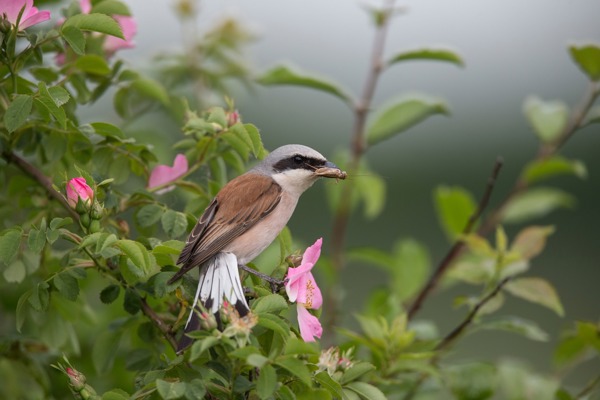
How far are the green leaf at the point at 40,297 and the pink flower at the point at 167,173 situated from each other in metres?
0.51

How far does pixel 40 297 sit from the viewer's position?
2223mm

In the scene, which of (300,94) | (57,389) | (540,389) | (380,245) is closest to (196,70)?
(57,389)

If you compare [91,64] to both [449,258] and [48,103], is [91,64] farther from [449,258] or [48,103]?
[449,258]

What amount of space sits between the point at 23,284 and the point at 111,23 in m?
1.15

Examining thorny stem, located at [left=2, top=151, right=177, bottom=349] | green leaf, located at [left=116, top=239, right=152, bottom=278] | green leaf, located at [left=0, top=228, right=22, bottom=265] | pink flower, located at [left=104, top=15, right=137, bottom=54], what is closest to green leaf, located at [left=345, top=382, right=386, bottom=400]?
thorny stem, located at [left=2, top=151, right=177, bottom=349]

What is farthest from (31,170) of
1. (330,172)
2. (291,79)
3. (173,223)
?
(291,79)

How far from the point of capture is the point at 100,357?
2.60 metres

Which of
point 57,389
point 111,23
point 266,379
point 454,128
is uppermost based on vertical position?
point 111,23

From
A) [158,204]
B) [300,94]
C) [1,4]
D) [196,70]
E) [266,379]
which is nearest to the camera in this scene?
[266,379]

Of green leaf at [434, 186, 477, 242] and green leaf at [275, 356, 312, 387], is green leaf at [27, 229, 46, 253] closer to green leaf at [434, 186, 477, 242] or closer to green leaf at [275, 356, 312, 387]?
green leaf at [275, 356, 312, 387]

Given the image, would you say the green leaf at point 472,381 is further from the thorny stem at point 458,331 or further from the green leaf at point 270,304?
the green leaf at point 270,304

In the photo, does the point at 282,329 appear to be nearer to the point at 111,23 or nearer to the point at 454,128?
the point at 111,23

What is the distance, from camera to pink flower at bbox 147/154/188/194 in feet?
8.37

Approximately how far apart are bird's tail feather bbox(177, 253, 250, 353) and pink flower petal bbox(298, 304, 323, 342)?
151 millimetres
